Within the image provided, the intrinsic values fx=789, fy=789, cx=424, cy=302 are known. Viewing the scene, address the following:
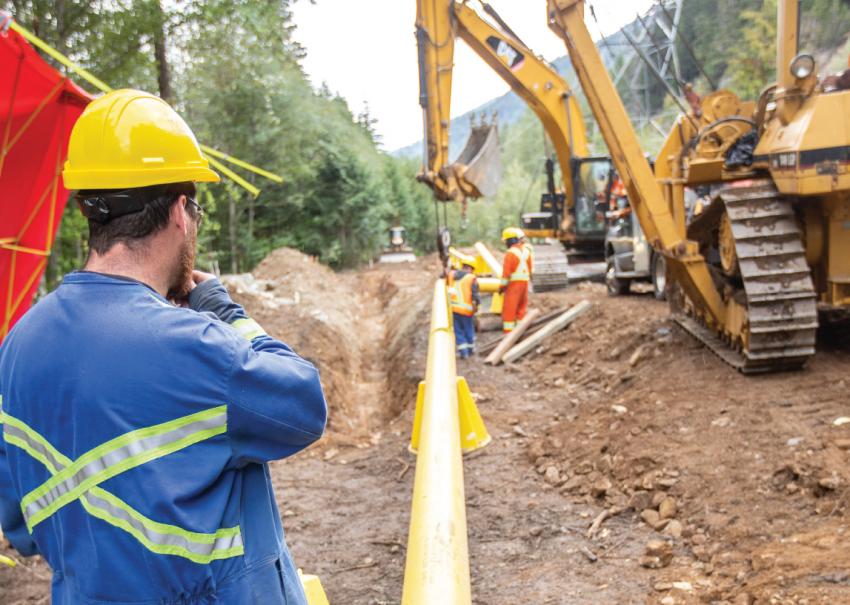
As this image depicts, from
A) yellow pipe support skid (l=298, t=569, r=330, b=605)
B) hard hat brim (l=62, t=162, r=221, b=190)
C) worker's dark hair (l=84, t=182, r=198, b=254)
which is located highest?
hard hat brim (l=62, t=162, r=221, b=190)

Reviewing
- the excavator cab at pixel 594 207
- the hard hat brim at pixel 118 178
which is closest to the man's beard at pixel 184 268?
the hard hat brim at pixel 118 178

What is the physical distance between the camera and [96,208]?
1837mm

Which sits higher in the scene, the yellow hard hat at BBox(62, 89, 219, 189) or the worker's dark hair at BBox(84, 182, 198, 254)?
the yellow hard hat at BBox(62, 89, 219, 189)

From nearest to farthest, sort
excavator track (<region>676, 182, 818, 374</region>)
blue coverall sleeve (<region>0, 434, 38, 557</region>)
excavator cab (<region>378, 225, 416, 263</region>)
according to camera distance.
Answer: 1. blue coverall sleeve (<region>0, 434, 38, 557</region>)
2. excavator track (<region>676, 182, 818, 374</region>)
3. excavator cab (<region>378, 225, 416, 263</region>)

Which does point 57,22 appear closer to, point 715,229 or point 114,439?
point 715,229

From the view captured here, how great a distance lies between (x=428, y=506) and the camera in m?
3.42

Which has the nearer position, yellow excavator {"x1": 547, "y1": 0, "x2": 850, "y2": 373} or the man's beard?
the man's beard

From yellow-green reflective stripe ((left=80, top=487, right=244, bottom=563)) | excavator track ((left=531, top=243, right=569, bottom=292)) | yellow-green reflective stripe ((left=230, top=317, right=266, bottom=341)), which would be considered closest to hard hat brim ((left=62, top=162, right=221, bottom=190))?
yellow-green reflective stripe ((left=230, top=317, right=266, bottom=341))

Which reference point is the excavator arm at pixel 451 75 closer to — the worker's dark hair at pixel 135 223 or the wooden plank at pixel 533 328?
the wooden plank at pixel 533 328

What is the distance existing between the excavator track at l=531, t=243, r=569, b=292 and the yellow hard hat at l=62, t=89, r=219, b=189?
16344 mm

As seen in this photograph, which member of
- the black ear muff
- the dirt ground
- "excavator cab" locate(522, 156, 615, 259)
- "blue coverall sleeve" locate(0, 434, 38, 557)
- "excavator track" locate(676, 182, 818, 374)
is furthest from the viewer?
"excavator cab" locate(522, 156, 615, 259)

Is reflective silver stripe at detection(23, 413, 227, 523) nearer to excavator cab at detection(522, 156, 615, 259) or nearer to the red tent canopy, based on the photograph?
the red tent canopy

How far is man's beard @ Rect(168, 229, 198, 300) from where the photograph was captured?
6.41 feet

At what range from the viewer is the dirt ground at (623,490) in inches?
164
